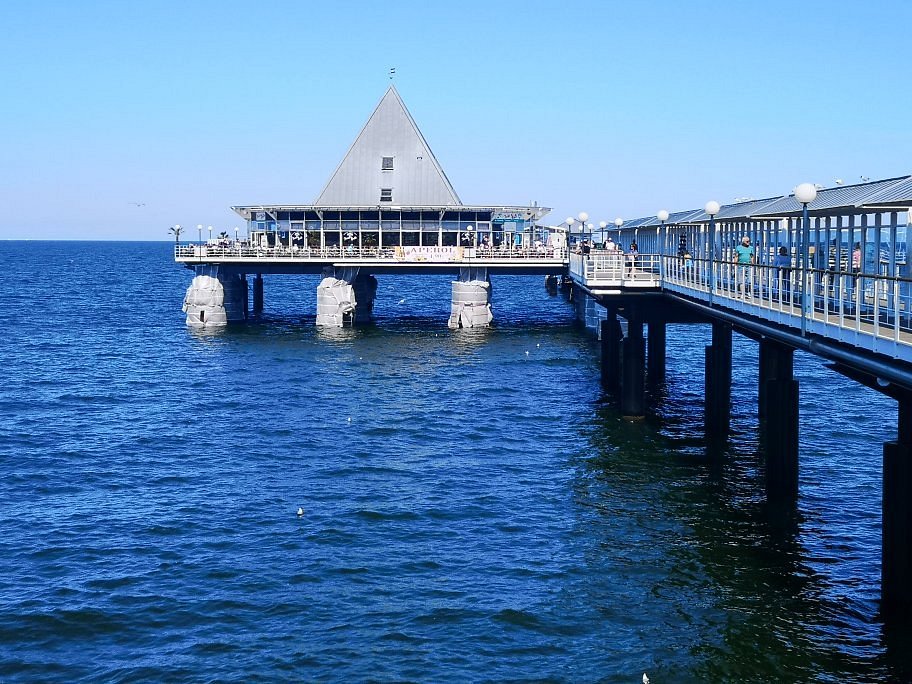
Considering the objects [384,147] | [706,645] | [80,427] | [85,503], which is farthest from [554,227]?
[706,645]

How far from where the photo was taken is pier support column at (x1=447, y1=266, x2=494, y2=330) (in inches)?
3410

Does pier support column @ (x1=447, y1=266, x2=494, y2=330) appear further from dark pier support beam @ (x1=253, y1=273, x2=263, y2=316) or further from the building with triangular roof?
dark pier support beam @ (x1=253, y1=273, x2=263, y2=316)

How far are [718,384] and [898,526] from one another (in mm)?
20172

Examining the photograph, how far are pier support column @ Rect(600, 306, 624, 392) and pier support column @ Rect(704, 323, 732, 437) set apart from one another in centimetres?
1196

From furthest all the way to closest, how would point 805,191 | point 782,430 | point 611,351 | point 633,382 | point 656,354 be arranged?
point 656,354
point 611,351
point 633,382
point 782,430
point 805,191

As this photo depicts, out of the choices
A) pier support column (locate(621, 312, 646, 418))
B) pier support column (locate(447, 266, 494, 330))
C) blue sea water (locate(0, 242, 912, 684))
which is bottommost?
blue sea water (locate(0, 242, 912, 684))

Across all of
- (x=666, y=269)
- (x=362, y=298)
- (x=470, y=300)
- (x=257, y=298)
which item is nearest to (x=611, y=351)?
(x=666, y=269)

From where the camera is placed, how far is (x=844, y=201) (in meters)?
29.8

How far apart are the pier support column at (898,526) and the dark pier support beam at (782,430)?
25.4ft

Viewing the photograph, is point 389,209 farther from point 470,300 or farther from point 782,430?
point 782,430

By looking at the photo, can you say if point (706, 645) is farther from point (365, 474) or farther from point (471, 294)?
point (471, 294)

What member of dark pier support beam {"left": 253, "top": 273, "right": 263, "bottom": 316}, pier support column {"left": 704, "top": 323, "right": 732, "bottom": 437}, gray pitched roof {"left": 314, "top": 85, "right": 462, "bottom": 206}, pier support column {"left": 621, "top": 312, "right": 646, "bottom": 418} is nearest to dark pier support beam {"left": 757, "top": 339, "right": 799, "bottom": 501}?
pier support column {"left": 704, "top": 323, "right": 732, "bottom": 437}

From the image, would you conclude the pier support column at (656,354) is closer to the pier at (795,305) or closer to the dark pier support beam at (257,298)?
the pier at (795,305)

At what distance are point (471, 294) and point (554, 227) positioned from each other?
1755 cm
